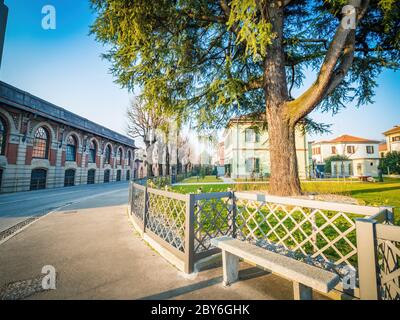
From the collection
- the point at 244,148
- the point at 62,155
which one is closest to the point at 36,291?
the point at 62,155

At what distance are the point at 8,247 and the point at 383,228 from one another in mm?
6631

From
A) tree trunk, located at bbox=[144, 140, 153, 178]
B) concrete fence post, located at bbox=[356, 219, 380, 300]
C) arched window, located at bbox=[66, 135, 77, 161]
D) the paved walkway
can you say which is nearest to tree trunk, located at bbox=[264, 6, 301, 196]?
the paved walkway

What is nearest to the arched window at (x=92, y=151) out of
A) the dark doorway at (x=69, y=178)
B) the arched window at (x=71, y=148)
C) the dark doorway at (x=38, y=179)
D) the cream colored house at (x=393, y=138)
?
the arched window at (x=71, y=148)

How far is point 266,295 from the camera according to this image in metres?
2.44

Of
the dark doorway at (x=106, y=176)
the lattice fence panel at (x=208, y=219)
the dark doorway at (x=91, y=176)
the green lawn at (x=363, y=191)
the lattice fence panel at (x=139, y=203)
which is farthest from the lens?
the dark doorway at (x=106, y=176)

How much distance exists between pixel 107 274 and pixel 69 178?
22.7m

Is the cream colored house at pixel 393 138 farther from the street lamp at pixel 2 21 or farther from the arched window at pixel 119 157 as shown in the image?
the arched window at pixel 119 157

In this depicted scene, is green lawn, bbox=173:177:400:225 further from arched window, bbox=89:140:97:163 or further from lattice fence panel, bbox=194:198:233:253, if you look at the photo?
arched window, bbox=89:140:97:163

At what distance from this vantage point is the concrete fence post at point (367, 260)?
1.47 meters

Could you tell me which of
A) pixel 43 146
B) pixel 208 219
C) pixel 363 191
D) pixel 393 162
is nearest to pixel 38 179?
pixel 43 146

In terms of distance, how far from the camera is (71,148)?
2162 cm

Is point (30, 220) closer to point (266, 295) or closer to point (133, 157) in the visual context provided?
point (266, 295)

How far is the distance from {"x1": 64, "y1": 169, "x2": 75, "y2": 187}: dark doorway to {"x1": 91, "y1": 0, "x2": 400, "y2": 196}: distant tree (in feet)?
61.1

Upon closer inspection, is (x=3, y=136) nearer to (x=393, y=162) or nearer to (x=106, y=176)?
(x=106, y=176)
